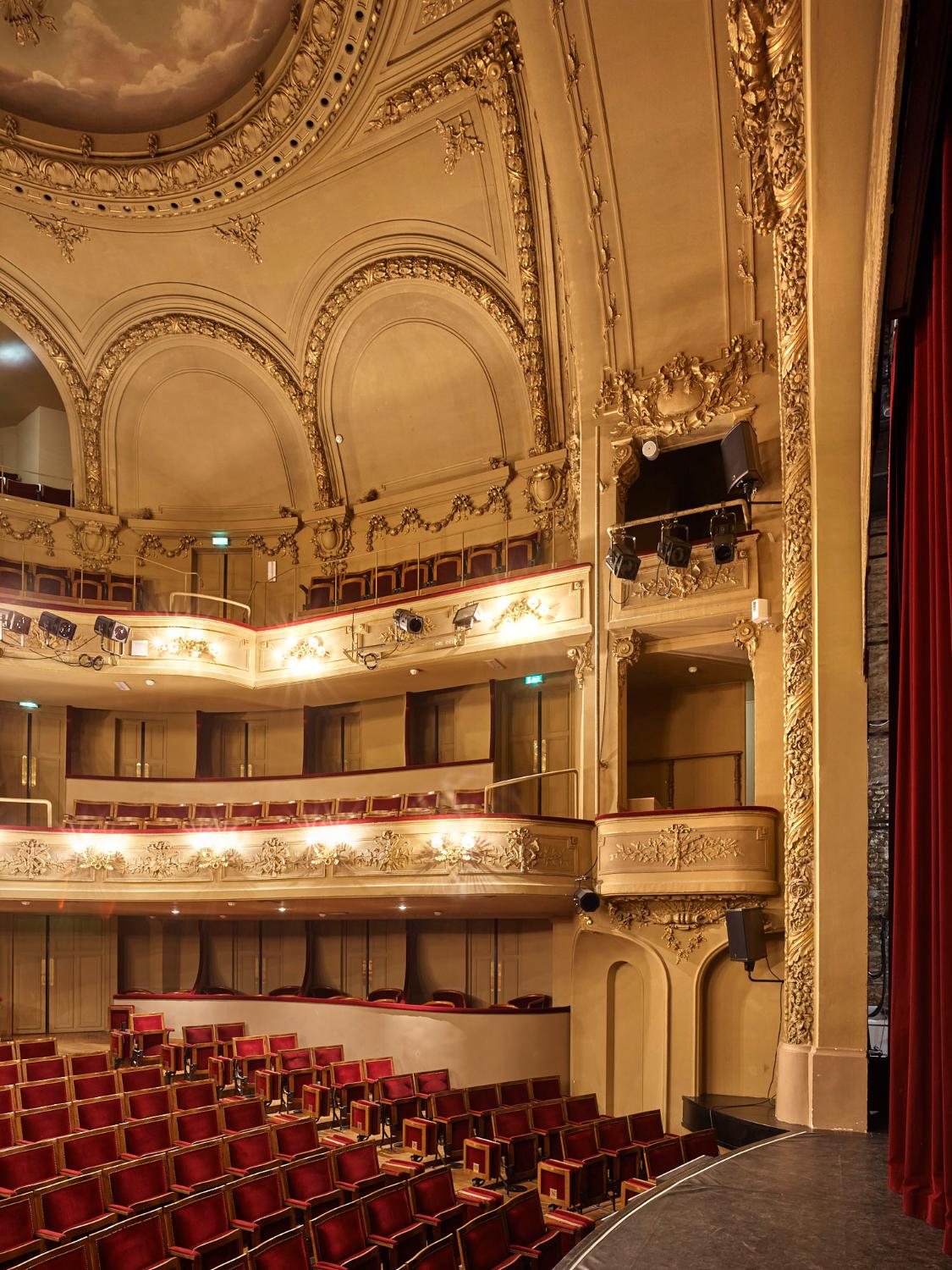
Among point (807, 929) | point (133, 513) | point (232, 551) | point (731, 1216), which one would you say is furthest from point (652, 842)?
point (133, 513)

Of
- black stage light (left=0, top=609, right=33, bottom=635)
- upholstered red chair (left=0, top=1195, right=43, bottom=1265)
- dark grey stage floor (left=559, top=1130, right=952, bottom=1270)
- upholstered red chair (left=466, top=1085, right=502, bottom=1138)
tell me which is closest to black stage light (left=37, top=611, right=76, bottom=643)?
black stage light (left=0, top=609, right=33, bottom=635)

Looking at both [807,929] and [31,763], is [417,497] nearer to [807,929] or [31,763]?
[31,763]

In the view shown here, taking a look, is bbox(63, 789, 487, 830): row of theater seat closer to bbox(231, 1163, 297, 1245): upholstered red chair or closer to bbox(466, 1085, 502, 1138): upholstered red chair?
bbox(466, 1085, 502, 1138): upholstered red chair

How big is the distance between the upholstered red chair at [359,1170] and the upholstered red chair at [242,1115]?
134 centimetres

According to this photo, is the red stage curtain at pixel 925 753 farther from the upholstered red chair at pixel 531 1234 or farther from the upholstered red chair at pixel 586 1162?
the upholstered red chair at pixel 586 1162

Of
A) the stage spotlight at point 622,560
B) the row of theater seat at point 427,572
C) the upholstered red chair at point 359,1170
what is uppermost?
the row of theater seat at point 427,572

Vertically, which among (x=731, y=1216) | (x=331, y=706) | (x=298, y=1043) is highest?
(x=331, y=706)

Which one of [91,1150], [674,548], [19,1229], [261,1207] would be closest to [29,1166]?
[91,1150]

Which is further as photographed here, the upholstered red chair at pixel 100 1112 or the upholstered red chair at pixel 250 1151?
the upholstered red chair at pixel 100 1112

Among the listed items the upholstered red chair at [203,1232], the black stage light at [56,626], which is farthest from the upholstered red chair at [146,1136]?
the black stage light at [56,626]

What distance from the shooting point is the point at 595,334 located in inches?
470

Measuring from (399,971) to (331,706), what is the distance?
3.69 m

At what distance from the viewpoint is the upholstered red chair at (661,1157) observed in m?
7.12

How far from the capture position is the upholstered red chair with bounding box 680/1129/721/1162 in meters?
7.42
